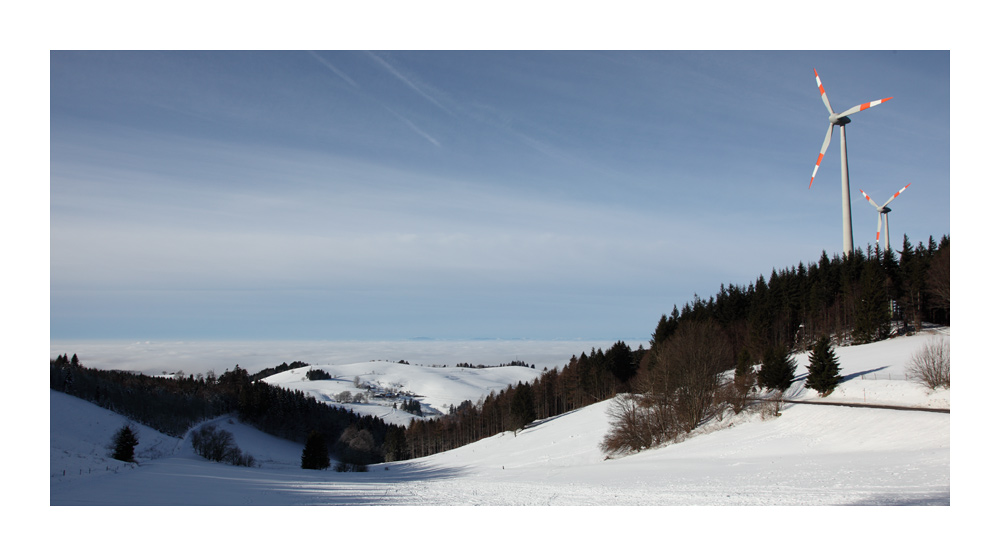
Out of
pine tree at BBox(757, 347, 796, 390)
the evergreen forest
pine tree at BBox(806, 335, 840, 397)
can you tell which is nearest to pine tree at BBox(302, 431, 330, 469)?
the evergreen forest

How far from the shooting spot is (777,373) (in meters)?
49.0

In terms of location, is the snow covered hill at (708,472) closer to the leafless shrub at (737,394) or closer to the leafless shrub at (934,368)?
the leafless shrub at (934,368)

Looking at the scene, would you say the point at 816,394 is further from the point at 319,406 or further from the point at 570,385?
the point at 319,406

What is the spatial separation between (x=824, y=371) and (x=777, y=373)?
496cm

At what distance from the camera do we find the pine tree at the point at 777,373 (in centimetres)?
4888

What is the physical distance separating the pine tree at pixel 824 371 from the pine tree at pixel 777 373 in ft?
10.7

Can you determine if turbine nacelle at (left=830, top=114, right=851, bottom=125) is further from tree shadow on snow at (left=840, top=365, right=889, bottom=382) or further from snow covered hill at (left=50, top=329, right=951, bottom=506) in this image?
tree shadow on snow at (left=840, top=365, right=889, bottom=382)

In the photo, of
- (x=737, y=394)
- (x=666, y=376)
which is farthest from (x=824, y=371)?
(x=666, y=376)

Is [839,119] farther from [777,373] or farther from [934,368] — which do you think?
[934,368]

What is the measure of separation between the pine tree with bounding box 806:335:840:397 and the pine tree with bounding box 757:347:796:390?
3270 mm

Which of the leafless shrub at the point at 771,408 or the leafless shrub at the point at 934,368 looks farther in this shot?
the leafless shrub at the point at 771,408

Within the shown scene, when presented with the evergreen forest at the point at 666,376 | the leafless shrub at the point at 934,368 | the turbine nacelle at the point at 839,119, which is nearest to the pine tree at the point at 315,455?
the evergreen forest at the point at 666,376

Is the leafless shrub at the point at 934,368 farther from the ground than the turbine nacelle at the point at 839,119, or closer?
closer
